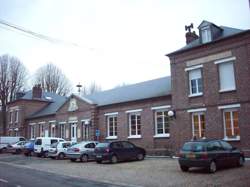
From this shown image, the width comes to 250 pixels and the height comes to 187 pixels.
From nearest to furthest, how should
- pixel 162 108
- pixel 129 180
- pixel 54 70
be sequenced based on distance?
pixel 129 180 → pixel 162 108 → pixel 54 70

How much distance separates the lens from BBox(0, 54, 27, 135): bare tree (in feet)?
169

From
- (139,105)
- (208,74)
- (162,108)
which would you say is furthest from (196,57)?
(139,105)

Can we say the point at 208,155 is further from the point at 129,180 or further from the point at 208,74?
the point at 208,74

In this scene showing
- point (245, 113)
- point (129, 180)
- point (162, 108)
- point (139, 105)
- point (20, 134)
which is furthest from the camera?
point (20, 134)

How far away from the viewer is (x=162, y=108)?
25172mm

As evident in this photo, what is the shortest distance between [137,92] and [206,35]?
32.8 ft

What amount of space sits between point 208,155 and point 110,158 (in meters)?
8.11

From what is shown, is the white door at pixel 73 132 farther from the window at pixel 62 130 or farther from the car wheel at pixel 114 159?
the car wheel at pixel 114 159

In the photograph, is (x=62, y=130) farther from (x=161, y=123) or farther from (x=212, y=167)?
(x=212, y=167)

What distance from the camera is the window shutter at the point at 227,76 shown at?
66.4 feet

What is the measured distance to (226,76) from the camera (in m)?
20.5

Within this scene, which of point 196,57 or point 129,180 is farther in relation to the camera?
point 196,57

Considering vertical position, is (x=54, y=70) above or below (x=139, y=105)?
above

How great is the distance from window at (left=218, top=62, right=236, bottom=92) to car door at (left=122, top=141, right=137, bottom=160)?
7.33 metres
